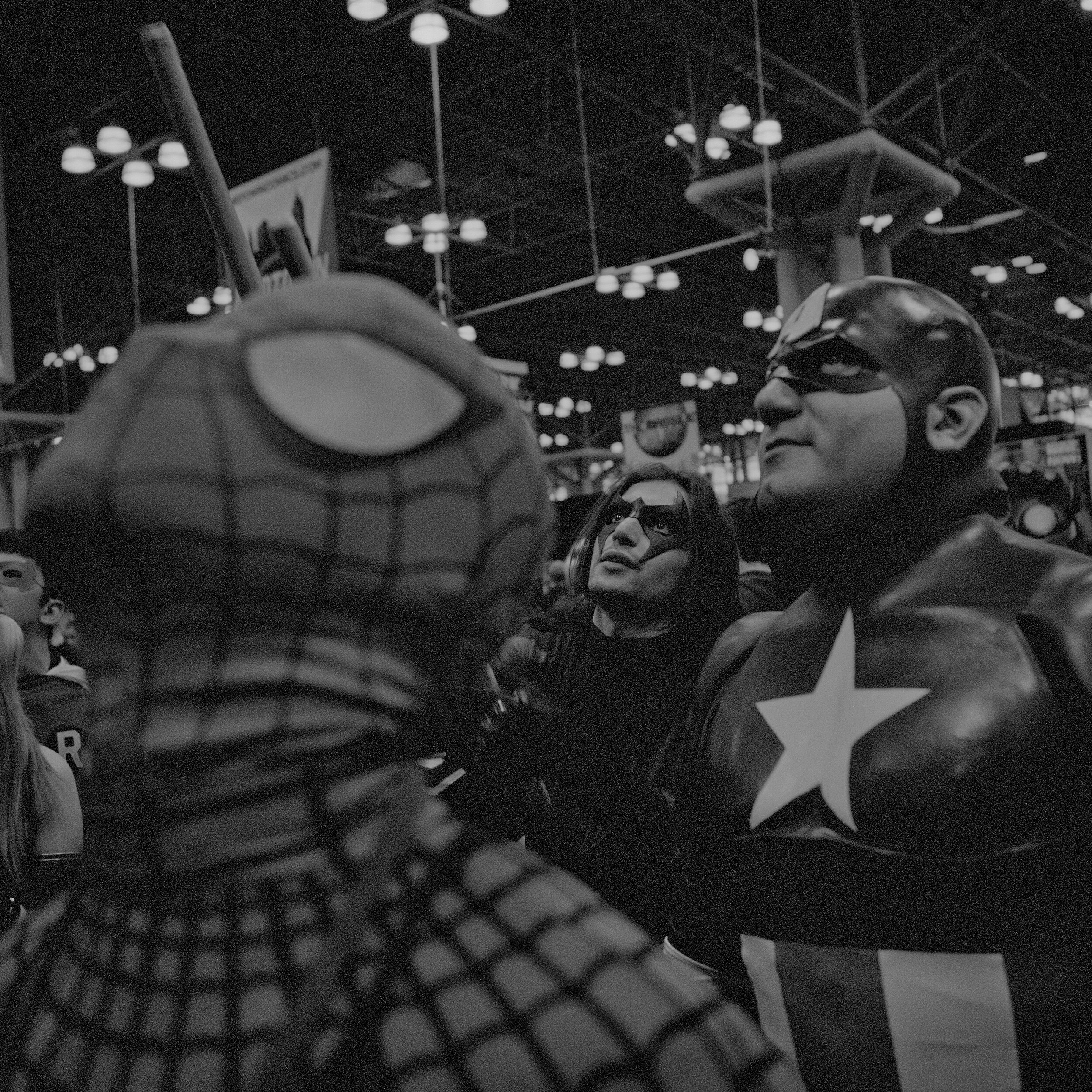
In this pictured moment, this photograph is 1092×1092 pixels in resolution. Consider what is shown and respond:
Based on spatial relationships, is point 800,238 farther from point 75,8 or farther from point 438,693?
point 438,693

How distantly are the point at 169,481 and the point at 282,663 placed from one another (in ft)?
0.37

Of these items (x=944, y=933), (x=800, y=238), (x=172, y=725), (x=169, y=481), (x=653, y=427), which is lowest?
(x=944, y=933)

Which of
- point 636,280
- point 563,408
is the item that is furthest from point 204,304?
point 563,408

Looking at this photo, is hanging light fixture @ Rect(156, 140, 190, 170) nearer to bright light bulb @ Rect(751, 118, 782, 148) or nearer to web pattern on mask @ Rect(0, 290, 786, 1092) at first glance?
bright light bulb @ Rect(751, 118, 782, 148)

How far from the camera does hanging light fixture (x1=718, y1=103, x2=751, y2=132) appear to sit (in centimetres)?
898

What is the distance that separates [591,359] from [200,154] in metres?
17.6

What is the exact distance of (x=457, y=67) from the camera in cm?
1036

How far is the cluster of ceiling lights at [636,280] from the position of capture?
12008 mm

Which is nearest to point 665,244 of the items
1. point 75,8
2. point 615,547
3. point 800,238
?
point 800,238

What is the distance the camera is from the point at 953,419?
149 cm

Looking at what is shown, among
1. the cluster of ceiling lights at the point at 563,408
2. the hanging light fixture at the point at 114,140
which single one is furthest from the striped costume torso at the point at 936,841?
the cluster of ceiling lights at the point at 563,408

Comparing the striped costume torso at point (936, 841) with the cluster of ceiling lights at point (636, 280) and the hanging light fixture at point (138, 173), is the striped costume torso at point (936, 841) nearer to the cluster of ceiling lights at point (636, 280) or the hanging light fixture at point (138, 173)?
the hanging light fixture at point (138, 173)

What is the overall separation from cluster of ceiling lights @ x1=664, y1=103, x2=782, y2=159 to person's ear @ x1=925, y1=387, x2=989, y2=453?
7.52 m

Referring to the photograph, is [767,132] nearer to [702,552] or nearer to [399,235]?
[399,235]
